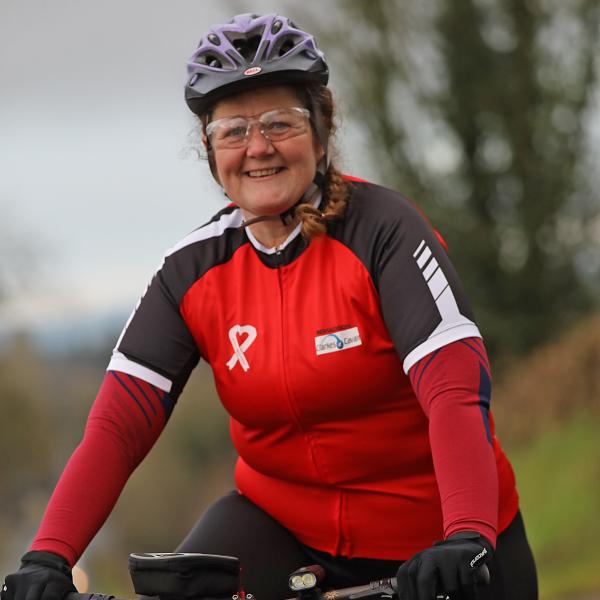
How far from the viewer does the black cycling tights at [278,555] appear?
3225 millimetres

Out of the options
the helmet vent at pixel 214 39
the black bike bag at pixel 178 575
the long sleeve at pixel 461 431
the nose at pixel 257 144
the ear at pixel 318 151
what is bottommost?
the black bike bag at pixel 178 575

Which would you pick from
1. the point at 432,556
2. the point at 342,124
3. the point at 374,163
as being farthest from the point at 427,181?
the point at 432,556

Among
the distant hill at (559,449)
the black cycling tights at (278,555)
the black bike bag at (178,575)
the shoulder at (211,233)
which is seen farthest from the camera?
the distant hill at (559,449)

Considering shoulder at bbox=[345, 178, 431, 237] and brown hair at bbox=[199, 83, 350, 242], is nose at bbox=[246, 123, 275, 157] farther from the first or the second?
shoulder at bbox=[345, 178, 431, 237]

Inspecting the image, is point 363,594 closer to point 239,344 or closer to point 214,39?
point 239,344

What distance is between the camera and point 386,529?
328 cm

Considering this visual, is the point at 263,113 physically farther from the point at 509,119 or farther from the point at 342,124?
the point at 509,119

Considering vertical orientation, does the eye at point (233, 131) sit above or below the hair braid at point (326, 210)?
above

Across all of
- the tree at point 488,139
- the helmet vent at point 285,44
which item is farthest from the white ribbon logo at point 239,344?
the tree at point 488,139

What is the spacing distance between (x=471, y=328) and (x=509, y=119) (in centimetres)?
1611

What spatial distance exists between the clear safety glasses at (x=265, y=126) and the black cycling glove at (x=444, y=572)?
1.27 m

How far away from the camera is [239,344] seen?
3.26m

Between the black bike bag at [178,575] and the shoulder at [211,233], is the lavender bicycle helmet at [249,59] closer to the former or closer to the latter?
the shoulder at [211,233]

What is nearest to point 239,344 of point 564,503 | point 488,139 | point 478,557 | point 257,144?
point 257,144
